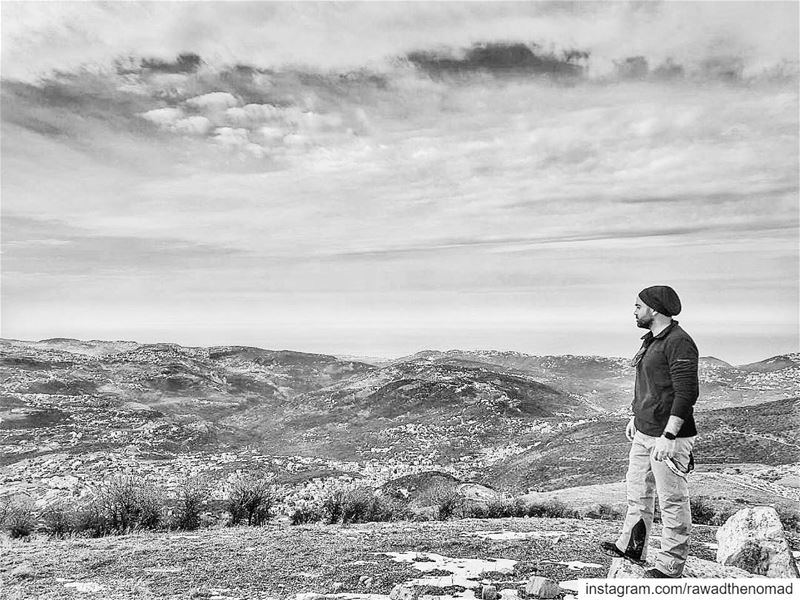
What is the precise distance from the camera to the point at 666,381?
6.77 meters

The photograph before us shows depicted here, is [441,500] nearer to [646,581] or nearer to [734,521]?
[734,521]

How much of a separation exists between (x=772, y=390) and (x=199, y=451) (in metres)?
134

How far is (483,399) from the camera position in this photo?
142m

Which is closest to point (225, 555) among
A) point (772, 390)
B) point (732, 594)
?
point (732, 594)

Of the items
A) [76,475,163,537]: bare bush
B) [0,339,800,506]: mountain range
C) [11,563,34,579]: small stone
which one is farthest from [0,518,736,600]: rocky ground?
[0,339,800,506]: mountain range

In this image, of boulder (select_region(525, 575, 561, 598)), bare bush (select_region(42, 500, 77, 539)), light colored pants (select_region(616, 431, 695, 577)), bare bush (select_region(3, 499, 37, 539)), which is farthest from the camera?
bare bush (select_region(42, 500, 77, 539))

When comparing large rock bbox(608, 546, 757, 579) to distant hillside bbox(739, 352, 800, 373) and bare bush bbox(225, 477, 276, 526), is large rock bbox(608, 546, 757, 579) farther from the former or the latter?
distant hillside bbox(739, 352, 800, 373)

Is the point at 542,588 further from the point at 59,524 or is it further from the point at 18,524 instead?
the point at 18,524

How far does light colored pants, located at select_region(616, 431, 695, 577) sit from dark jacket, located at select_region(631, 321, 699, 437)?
22 cm

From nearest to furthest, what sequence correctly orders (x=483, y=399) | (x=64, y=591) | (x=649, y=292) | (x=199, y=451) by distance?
1. (x=649, y=292)
2. (x=64, y=591)
3. (x=199, y=451)
4. (x=483, y=399)

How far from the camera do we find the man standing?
6.53 meters

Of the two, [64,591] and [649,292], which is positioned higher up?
[649,292]

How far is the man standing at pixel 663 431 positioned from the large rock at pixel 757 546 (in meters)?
2.82

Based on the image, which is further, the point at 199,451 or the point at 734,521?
the point at 199,451
